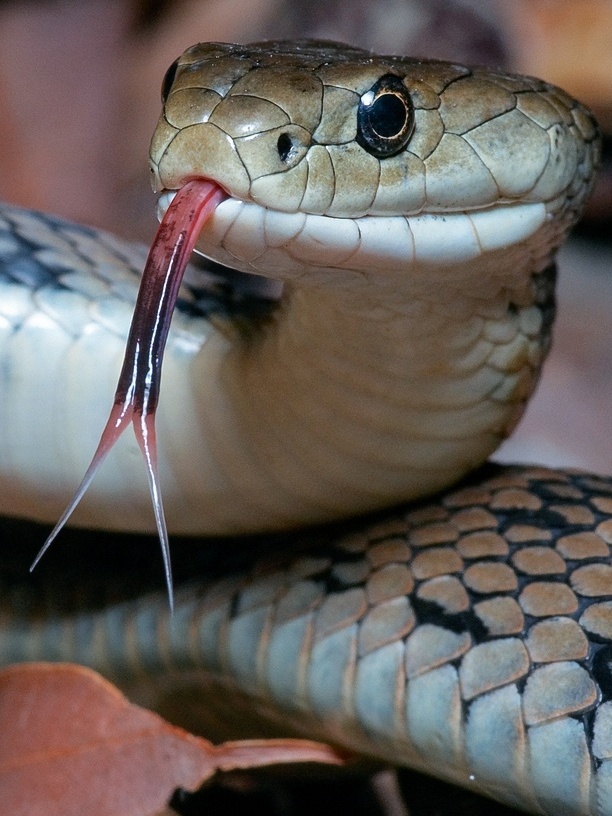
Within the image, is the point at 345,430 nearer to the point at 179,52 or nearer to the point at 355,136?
the point at 355,136

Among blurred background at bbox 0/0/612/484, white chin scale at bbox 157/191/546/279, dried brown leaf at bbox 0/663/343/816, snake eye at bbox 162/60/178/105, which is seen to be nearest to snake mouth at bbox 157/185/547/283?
white chin scale at bbox 157/191/546/279

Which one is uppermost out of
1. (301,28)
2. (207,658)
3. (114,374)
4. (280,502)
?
(301,28)

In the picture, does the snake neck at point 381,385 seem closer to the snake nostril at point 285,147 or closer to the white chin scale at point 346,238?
the white chin scale at point 346,238

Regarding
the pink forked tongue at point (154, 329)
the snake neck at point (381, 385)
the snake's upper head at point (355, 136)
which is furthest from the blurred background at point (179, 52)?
the pink forked tongue at point (154, 329)

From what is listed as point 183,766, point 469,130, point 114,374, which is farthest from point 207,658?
point 469,130

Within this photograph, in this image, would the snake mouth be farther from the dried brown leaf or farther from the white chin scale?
the dried brown leaf

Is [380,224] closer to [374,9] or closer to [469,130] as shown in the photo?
[469,130]
